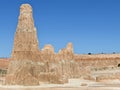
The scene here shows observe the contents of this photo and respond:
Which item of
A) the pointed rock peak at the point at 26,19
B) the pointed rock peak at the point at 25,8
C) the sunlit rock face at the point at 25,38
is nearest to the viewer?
the sunlit rock face at the point at 25,38

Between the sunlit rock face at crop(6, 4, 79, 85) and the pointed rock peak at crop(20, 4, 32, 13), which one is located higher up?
the pointed rock peak at crop(20, 4, 32, 13)

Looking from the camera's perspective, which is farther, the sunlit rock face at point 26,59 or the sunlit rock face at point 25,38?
the sunlit rock face at point 25,38

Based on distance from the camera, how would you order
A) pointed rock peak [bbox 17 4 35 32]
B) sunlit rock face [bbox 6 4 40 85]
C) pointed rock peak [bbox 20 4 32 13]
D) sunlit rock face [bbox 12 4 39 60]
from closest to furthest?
sunlit rock face [bbox 6 4 40 85], sunlit rock face [bbox 12 4 39 60], pointed rock peak [bbox 17 4 35 32], pointed rock peak [bbox 20 4 32 13]

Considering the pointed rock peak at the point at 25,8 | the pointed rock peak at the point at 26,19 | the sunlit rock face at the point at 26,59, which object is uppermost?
the pointed rock peak at the point at 25,8

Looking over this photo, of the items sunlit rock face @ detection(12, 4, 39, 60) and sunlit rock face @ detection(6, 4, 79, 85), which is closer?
sunlit rock face @ detection(6, 4, 79, 85)

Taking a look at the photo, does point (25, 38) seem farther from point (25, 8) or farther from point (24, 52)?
point (25, 8)

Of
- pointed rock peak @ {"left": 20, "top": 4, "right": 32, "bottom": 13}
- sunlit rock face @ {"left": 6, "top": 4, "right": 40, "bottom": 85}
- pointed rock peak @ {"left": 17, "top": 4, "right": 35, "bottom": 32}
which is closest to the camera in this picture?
sunlit rock face @ {"left": 6, "top": 4, "right": 40, "bottom": 85}

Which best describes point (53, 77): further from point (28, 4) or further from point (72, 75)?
point (72, 75)

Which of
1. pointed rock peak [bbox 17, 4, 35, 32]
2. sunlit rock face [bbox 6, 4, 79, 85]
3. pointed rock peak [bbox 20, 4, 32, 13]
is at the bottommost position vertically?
sunlit rock face [bbox 6, 4, 79, 85]

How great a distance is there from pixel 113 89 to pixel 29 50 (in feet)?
42.2

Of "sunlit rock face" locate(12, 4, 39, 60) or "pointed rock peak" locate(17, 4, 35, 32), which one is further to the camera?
"pointed rock peak" locate(17, 4, 35, 32)

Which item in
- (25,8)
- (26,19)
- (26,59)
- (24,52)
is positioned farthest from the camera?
(25,8)

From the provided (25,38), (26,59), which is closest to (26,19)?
(25,38)

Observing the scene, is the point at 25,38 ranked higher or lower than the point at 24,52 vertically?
higher
